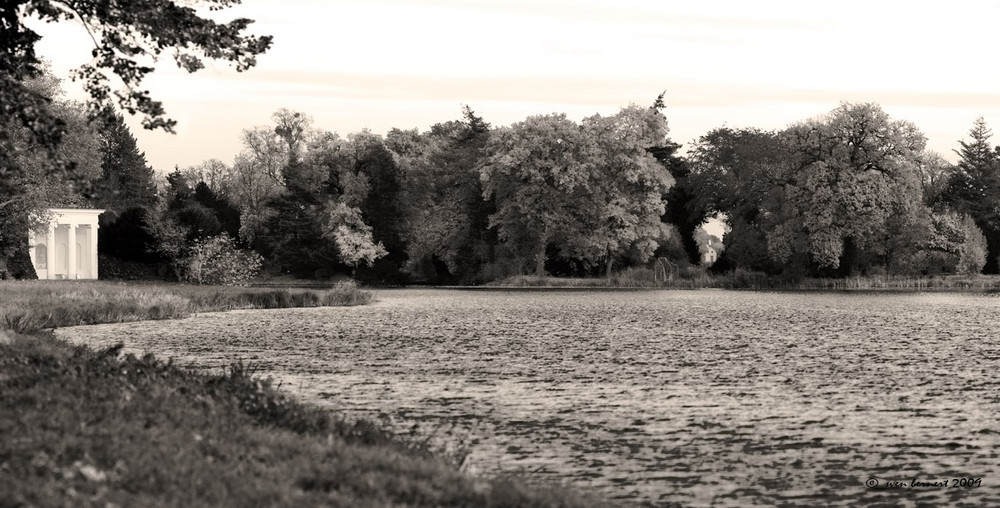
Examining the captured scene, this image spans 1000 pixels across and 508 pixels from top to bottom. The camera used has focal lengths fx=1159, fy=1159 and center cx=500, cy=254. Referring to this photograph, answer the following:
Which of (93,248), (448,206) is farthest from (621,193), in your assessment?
(93,248)

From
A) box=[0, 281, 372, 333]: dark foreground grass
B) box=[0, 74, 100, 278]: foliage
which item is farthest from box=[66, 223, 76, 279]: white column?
box=[0, 281, 372, 333]: dark foreground grass

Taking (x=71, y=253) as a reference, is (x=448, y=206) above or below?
above

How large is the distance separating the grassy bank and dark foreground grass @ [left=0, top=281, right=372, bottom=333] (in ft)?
99.0

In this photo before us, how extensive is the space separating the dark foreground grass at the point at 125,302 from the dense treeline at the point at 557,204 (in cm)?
1207

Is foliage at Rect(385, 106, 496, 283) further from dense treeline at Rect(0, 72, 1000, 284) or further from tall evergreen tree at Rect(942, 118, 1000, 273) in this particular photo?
tall evergreen tree at Rect(942, 118, 1000, 273)

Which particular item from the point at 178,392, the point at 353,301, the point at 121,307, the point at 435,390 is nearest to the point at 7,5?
the point at 178,392

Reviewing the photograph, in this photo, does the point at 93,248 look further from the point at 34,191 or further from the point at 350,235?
the point at 34,191

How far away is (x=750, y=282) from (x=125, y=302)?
5593cm

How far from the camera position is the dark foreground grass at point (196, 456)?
31.8ft

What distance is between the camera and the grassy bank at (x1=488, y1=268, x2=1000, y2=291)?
8612cm

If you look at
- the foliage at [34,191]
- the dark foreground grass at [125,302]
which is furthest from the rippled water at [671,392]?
the foliage at [34,191]

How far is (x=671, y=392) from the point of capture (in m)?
23.0

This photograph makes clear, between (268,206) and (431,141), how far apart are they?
16587 millimetres

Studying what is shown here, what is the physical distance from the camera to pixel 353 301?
67.0m
